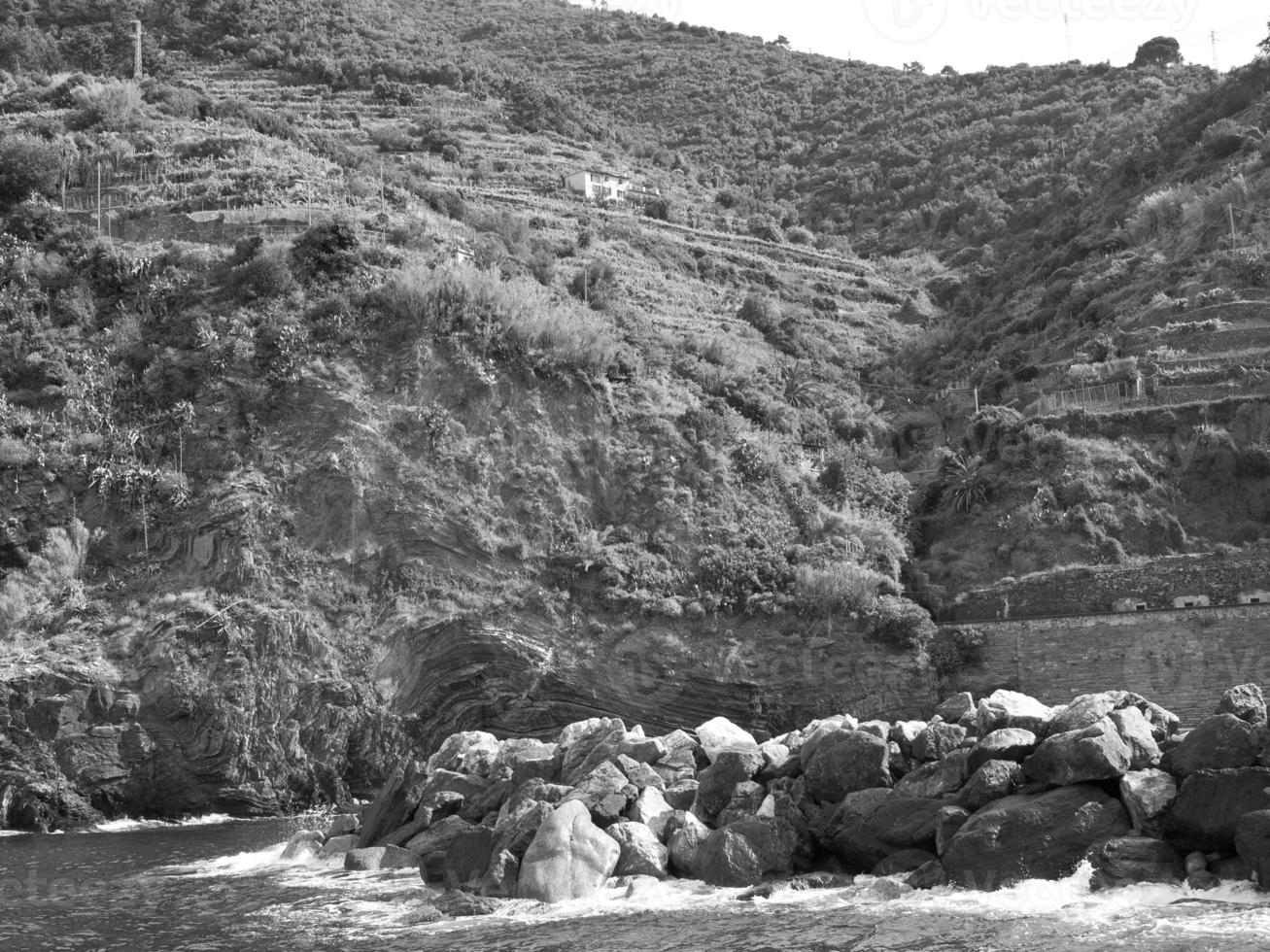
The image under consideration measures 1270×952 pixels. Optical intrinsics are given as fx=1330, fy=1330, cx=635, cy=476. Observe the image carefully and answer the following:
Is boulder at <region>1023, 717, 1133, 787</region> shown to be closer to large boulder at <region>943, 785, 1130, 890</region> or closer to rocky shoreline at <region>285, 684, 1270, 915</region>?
rocky shoreline at <region>285, 684, 1270, 915</region>

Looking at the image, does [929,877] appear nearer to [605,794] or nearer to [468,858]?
[605,794]

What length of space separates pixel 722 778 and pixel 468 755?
583 cm

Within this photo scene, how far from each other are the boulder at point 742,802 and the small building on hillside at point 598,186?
46.3m

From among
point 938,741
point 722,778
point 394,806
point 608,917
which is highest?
point 938,741

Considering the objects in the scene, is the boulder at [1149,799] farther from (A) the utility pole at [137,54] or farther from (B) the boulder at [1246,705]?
(A) the utility pole at [137,54]

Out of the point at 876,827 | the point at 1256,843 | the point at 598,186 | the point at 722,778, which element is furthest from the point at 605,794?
the point at 598,186

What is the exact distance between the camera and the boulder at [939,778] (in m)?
18.9

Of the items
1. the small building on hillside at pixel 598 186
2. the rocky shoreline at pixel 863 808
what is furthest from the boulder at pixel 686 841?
the small building on hillside at pixel 598 186

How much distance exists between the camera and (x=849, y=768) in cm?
1988

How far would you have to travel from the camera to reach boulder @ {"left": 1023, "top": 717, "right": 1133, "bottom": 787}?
57.5 ft

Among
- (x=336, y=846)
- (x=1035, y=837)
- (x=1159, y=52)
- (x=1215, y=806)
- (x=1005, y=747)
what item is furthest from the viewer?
(x=1159, y=52)

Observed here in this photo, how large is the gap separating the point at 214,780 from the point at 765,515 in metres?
15.7

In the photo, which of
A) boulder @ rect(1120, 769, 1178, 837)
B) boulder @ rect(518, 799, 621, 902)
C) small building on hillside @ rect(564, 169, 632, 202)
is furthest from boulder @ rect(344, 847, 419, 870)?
small building on hillside @ rect(564, 169, 632, 202)

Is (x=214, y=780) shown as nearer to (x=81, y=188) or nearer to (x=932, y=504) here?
(x=932, y=504)
